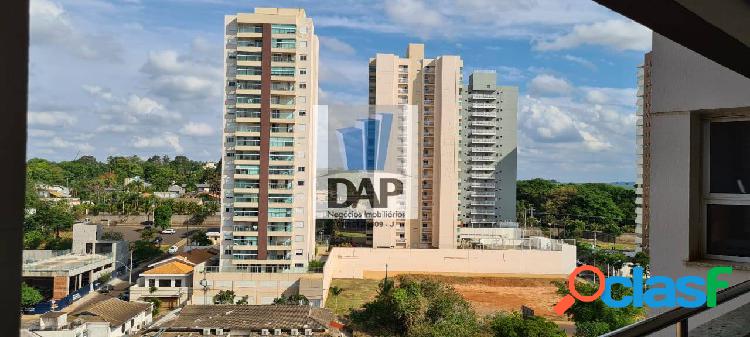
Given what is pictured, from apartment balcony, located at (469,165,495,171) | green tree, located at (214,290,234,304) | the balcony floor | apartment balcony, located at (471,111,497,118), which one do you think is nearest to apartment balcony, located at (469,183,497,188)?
apartment balcony, located at (469,165,495,171)

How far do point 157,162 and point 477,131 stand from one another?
1576 cm

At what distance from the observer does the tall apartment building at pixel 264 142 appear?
1152 centimetres

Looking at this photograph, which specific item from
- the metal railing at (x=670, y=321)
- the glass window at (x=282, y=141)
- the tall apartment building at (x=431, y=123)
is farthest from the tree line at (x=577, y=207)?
the metal railing at (x=670, y=321)

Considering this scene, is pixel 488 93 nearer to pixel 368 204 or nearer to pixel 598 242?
pixel 598 242

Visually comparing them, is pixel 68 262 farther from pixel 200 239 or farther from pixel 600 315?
pixel 600 315

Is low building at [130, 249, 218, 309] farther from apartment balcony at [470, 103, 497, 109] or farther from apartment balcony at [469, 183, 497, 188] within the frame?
apartment balcony at [470, 103, 497, 109]

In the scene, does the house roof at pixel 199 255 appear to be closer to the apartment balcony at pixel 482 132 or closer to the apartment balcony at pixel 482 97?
the apartment balcony at pixel 482 132

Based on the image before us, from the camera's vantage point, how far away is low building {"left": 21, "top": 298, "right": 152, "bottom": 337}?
278 inches

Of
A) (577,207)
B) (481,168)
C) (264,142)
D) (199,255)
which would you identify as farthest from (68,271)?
(577,207)

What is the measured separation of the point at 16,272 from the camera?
0.85ft

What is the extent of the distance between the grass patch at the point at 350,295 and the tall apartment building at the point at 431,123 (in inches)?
89.3

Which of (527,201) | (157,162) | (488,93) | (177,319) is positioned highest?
(488,93)

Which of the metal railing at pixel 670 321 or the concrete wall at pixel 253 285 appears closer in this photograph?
the metal railing at pixel 670 321

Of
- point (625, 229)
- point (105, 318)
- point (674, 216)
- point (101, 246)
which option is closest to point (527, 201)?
point (625, 229)
